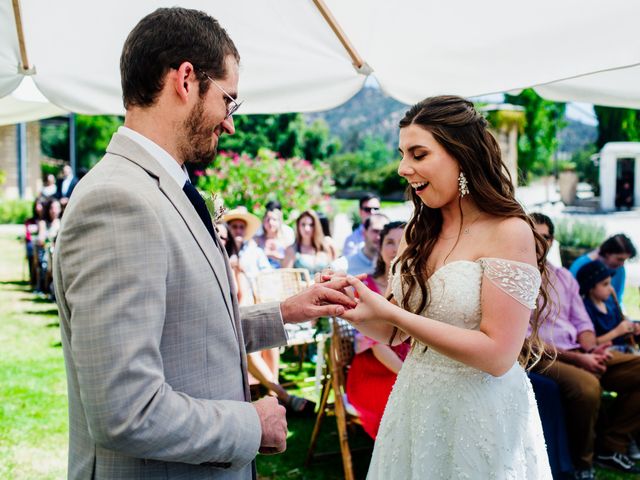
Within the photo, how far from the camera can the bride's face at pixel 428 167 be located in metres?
2.46

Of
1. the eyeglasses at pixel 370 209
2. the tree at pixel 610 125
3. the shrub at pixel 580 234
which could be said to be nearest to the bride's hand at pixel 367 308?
the eyeglasses at pixel 370 209

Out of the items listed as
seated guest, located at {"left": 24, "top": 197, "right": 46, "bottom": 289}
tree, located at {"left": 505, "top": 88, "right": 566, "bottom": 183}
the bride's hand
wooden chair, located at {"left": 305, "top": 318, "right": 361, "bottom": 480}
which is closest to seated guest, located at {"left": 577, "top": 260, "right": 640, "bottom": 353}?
wooden chair, located at {"left": 305, "top": 318, "right": 361, "bottom": 480}

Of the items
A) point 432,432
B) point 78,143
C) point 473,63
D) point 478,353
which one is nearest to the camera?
point 478,353

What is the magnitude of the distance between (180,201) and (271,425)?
24.2 inches

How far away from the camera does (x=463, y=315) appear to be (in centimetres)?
241

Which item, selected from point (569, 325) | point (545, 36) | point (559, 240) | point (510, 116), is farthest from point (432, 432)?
point (510, 116)

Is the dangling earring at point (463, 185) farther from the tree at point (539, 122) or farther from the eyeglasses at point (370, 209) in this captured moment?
the tree at point (539, 122)

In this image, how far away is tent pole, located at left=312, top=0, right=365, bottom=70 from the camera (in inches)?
128

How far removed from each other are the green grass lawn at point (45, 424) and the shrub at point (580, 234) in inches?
281

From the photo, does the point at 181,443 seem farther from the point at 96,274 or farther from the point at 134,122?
the point at 134,122

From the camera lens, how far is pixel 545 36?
285cm

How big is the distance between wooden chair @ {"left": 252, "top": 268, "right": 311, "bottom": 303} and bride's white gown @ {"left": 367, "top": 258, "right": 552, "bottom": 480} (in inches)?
166

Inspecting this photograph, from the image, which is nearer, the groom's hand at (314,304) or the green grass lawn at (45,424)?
the groom's hand at (314,304)

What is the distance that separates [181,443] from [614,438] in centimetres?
459
